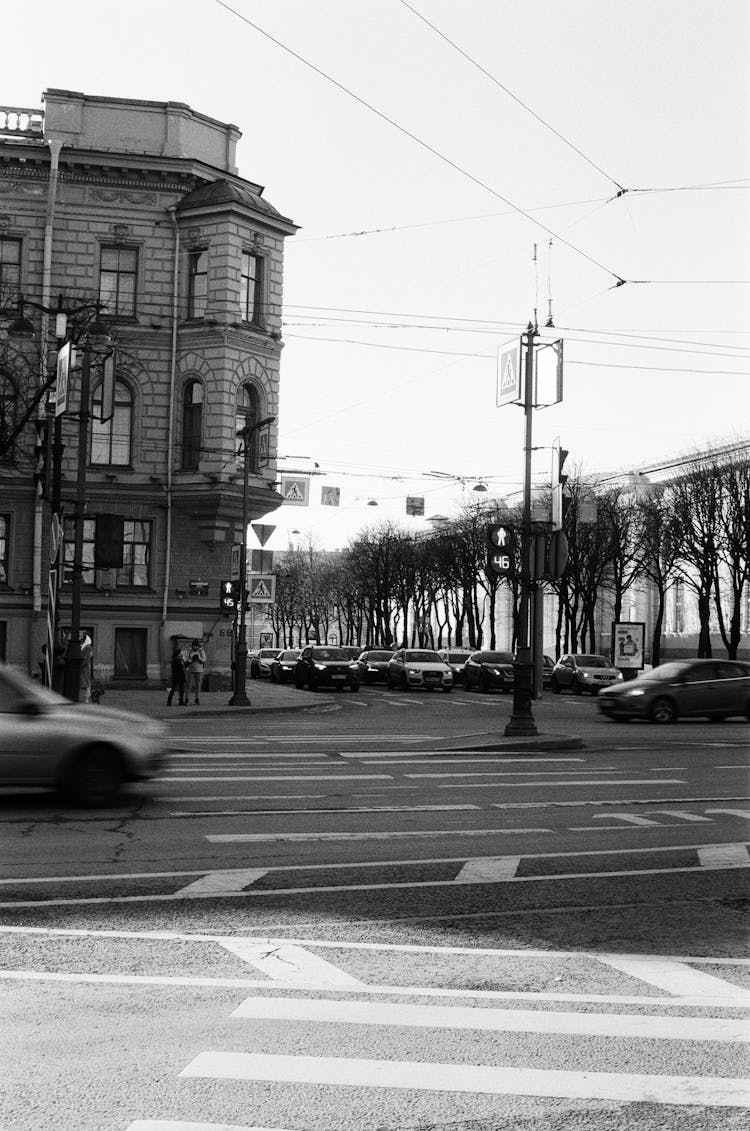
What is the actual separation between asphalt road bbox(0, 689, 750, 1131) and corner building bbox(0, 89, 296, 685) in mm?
26797

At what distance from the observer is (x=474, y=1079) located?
5.02 meters

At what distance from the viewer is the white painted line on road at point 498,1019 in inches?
225

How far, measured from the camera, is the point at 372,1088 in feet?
16.0

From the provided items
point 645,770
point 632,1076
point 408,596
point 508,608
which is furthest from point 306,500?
point 508,608

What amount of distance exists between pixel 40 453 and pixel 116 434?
346cm

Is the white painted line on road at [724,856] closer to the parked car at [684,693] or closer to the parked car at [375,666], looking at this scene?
the parked car at [684,693]

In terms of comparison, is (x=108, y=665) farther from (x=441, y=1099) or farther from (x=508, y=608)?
(x=508, y=608)

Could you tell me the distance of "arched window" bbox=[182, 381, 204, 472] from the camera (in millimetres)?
41844

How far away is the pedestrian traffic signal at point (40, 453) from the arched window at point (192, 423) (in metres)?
4.36

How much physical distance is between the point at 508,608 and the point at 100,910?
337 feet

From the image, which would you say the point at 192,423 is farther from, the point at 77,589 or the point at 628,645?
the point at 628,645

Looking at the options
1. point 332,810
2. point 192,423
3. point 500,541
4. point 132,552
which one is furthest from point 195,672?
point 332,810

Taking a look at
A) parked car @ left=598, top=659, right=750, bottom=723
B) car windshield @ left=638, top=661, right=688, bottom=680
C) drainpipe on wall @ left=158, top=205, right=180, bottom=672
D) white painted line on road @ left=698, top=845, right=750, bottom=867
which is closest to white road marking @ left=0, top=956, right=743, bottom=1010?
white painted line on road @ left=698, top=845, right=750, bottom=867

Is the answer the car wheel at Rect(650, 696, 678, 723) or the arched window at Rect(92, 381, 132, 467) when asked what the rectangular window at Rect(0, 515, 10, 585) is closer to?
the arched window at Rect(92, 381, 132, 467)
